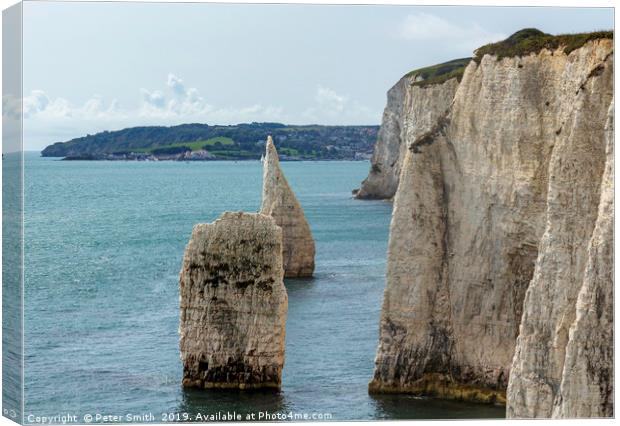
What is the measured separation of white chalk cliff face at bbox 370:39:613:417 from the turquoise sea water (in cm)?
154

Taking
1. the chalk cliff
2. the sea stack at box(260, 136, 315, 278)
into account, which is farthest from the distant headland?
the chalk cliff

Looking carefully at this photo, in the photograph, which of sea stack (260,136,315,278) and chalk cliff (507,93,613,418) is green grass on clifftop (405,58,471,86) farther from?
chalk cliff (507,93,613,418)

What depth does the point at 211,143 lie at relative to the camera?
6700 cm

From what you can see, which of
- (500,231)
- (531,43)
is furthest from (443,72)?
(531,43)

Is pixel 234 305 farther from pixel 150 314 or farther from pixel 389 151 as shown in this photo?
pixel 389 151

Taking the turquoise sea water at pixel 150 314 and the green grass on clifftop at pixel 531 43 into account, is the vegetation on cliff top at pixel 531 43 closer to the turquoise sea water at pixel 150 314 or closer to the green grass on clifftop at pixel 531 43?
the green grass on clifftop at pixel 531 43

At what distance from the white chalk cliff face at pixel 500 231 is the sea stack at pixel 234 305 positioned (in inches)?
128

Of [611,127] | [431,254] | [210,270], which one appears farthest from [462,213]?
[611,127]

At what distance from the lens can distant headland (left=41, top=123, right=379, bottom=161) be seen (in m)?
58.4

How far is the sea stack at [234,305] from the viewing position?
47969 mm

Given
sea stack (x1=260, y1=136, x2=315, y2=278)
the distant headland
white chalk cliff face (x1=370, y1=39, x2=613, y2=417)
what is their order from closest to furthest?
1. white chalk cliff face (x1=370, y1=39, x2=613, y2=417)
2. the distant headland
3. sea stack (x1=260, y1=136, x2=315, y2=278)

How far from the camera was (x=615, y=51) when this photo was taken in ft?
119

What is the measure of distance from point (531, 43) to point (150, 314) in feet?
81.5

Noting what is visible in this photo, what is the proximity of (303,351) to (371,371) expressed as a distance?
505 cm
